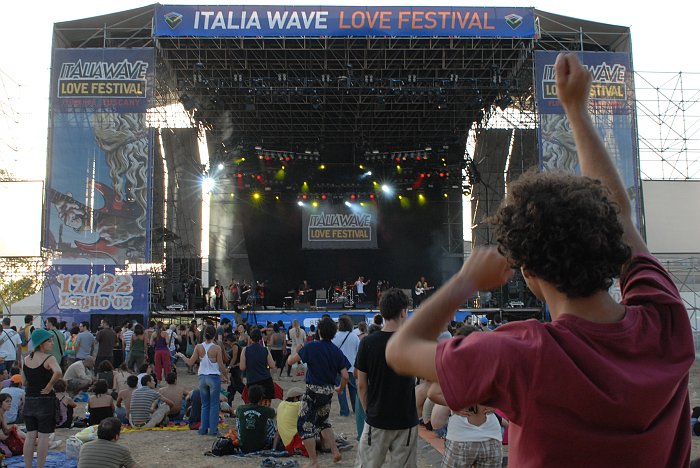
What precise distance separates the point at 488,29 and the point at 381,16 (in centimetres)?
287

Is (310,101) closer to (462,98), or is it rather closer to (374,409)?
(462,98)

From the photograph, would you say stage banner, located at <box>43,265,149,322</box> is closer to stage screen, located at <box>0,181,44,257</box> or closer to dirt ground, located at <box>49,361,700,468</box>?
stage screen, located at <box>0,181,44,257</box>

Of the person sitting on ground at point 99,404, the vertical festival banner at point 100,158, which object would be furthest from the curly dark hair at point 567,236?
the vertical festival banner at point 100,158

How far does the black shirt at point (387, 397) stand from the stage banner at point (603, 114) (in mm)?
13980

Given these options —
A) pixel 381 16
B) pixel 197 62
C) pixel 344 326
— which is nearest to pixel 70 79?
pixel 197 62

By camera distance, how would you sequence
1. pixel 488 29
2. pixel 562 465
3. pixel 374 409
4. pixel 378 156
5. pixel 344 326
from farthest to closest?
1. pixel 378 156
2. pixel 488 29
3. pixel 344 326
4. pixel 374 409
5. pixel 562 465

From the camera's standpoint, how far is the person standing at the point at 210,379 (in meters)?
8.24

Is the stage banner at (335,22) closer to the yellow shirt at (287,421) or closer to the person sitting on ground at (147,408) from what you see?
the person sitting on ground at (147,408)

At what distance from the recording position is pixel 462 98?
21281 millimetres

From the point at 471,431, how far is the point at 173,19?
15.9 m

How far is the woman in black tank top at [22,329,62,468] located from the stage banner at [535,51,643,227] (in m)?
14.1

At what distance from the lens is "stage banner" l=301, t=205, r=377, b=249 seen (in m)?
25.0

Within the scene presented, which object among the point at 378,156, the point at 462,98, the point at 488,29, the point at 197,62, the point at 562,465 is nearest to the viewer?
the point at 562,465

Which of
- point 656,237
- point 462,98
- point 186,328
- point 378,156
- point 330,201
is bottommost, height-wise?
point 186,328
